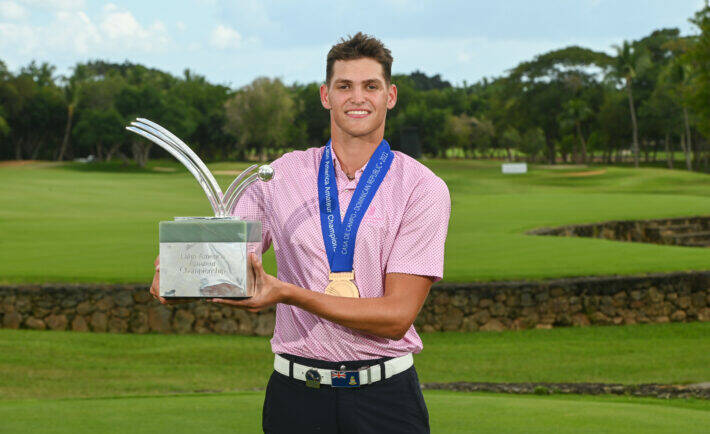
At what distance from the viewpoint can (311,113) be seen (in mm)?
101625

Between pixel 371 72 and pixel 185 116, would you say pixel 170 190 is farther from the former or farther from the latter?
pixel 371 72

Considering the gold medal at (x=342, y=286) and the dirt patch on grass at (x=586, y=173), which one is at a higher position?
the dirt patch on grass at (x=586, y=173)

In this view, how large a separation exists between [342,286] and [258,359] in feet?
41.0

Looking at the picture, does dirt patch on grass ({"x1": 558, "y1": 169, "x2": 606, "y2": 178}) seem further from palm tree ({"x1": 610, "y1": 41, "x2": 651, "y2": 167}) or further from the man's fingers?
the man's fingers

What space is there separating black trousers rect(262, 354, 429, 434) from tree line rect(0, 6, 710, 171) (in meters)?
80.6

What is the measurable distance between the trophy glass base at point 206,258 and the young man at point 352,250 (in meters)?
0.60

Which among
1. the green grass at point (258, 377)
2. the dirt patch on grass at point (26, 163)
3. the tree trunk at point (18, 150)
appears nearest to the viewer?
the green grass at point (258, 377)

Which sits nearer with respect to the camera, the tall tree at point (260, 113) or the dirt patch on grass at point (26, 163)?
Answer: the dirt patch on grass at point (26, 163)

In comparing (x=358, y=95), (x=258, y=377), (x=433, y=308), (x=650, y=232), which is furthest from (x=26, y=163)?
(x=358, y=95)

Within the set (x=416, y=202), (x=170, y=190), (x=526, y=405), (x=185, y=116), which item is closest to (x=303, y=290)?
(x=416, y=202)

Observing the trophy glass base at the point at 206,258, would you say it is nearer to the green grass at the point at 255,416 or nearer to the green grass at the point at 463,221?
the green grass at the point at 255,416

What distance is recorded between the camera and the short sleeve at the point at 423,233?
10.4 ft

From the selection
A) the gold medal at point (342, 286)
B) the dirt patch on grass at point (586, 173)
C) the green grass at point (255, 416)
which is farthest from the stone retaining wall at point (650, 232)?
the dirt patch on grass at point (586, 173)

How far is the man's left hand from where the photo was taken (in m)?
2.60
